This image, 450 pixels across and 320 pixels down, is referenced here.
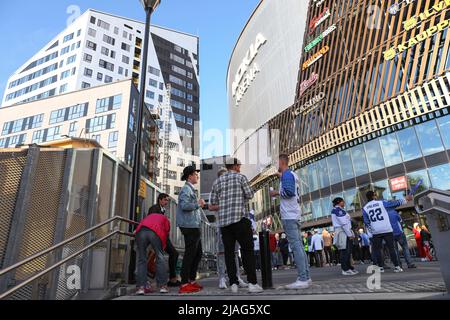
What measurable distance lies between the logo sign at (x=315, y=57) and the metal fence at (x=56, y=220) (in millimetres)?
30529

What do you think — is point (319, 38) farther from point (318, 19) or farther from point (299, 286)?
point (299, 286)

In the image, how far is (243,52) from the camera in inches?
2019

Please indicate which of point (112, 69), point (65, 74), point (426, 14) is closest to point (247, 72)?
point (426, 14)

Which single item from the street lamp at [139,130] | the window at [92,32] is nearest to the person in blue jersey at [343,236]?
the street lamp at [139,130]

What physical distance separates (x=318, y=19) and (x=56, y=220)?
3441 centimetres

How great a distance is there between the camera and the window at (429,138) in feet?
71.1

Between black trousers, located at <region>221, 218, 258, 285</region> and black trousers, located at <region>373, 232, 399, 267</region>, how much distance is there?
4082mm

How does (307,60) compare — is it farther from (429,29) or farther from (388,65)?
(429,29)

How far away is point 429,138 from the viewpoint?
2211 cm

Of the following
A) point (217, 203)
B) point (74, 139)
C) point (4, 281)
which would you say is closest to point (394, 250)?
point (217, 203)

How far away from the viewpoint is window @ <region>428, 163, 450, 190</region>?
→ 20747 millimetres

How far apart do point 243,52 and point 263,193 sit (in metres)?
23.6

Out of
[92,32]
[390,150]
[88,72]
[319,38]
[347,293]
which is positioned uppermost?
[92,32]
